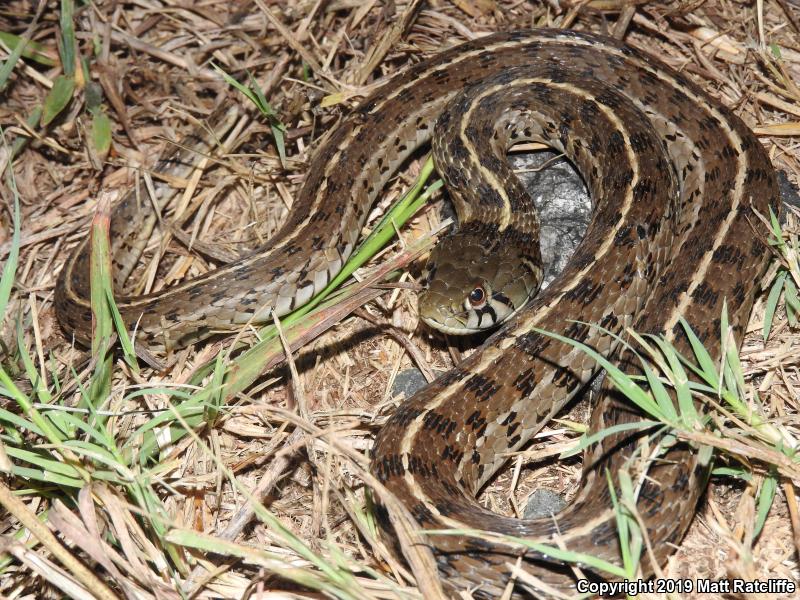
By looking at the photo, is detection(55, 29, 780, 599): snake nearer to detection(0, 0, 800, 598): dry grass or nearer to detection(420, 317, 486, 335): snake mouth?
detection(420, 317, 486, 335): snake mouth

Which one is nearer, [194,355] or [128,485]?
[128,485]

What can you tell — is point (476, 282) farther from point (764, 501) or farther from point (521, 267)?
point (764, 501)

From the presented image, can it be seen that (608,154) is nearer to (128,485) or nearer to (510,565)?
(510,565)

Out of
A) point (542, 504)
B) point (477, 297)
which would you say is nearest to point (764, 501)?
point (542, 504)

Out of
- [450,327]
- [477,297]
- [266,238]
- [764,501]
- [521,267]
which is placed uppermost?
A: [764,501]

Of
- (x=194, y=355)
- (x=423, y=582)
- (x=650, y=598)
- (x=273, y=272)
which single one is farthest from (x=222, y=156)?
(x=650, y=598)

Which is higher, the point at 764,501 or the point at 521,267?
the point at 764,501

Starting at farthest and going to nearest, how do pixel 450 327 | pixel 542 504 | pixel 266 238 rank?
pixel 266 238
pixel 450 327
pixel 542 504
